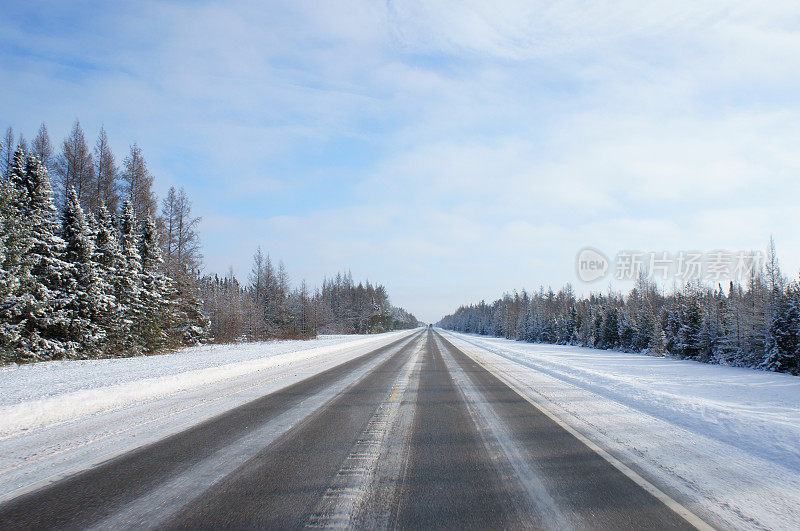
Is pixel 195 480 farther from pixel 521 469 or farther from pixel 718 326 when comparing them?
pixel 718 326

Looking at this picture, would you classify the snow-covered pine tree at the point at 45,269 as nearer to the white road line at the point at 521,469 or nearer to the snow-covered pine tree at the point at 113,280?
the snow-covered pine tree at the point at 113,280

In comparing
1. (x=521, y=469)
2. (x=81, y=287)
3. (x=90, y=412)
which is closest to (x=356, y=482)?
(x=521, y=469)

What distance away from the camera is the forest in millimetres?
16250

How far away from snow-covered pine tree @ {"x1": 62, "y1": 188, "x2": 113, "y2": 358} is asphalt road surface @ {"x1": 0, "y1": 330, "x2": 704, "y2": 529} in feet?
55.5

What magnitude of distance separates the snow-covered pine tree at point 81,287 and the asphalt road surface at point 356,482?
1692 cm

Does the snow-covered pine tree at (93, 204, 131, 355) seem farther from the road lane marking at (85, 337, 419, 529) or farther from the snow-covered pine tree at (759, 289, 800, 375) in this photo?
the snow-covered pine tree at (759, 289, 800, 375)

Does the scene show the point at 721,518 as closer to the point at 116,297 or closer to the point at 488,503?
the point at 488,503

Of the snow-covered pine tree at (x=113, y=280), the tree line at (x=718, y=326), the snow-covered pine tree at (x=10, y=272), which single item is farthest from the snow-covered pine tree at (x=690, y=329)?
the snow-covered pine tree at (x=10, y=272)

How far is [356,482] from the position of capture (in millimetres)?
4230

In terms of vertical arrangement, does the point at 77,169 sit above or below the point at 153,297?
above

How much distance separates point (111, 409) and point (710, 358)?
33621 millimetres

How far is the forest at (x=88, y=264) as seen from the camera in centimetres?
1625

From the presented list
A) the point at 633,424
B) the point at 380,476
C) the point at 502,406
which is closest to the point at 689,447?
the point at 633,424

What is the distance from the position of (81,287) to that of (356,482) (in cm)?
2129
